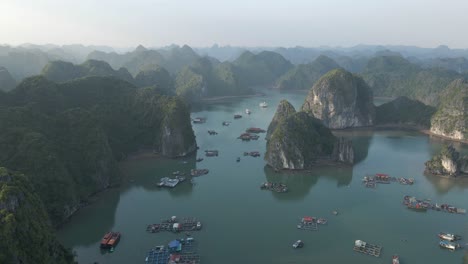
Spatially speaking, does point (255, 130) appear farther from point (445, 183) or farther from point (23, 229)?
point (23, 229)

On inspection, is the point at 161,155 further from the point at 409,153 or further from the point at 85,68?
the point at 85,68

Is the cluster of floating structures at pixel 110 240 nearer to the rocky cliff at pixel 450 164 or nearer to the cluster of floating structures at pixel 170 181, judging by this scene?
the cluster of floating structures at pixel 170 181

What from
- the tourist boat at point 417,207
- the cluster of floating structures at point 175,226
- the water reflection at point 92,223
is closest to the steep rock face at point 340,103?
the tourist boat at point 417,207

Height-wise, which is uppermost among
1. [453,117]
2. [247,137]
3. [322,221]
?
[453,117]

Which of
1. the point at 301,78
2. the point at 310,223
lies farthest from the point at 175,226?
the point at 301,78

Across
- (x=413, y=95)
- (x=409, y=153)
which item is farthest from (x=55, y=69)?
(x=413, y=95)
